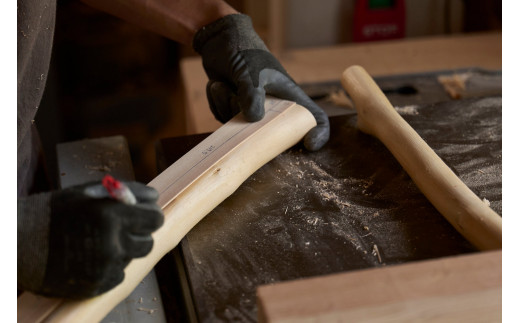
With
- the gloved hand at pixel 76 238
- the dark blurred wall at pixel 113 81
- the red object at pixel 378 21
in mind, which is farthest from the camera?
the dark blurred wall at pixel 113 81

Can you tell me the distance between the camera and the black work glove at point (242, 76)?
57.2 inches

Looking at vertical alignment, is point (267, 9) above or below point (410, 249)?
above

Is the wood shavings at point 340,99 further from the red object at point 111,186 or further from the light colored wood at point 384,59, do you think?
the red object at point 111,186

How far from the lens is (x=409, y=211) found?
4.17 ft

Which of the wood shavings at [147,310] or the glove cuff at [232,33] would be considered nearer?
the wood shavings at [147,310]

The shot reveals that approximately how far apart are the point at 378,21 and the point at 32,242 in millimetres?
2258

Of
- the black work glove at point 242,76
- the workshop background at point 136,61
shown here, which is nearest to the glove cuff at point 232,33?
the black work glove at point 242,76

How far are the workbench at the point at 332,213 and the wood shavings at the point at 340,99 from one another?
0.16 ft

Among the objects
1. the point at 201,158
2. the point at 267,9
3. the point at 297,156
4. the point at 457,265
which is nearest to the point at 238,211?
the point at 201,158

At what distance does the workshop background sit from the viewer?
9.61ft

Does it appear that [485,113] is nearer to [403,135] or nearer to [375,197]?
A: [403,135]

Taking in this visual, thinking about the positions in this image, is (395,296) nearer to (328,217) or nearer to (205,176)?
(328,217)

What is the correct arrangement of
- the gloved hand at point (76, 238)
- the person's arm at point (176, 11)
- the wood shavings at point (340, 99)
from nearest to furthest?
the gloved hand at point (76, 238) < the person's arm at point (176, 11) < the wood shavings at point (340, 99)

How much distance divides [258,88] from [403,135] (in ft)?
1.22
